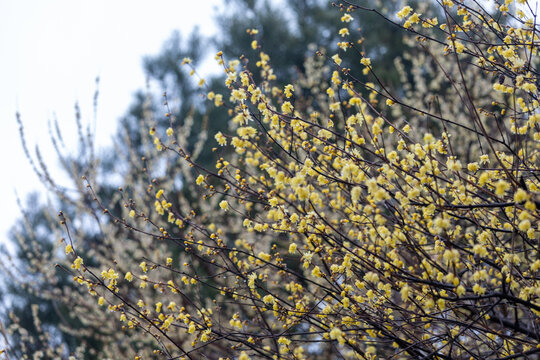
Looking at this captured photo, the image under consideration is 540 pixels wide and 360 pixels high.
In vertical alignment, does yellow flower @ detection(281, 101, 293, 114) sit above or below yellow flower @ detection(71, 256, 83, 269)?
above

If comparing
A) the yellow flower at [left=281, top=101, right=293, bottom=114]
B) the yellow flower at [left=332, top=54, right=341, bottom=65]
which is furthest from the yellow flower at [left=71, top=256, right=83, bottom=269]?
the yellow flower at [left=332, top=54, right=341, bottom=65]

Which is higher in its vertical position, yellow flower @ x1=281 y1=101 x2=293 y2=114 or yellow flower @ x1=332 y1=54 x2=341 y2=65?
yellow flower @ x1=332 y1=54 x2=341 y2=65

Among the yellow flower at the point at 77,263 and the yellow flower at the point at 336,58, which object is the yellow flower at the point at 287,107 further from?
the yellow flower at the point at 77,263

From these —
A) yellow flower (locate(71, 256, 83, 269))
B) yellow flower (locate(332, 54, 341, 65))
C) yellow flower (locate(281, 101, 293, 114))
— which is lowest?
yellow flower (locate(71, 256, 83, 269))

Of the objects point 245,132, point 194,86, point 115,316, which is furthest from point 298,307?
point 194,86

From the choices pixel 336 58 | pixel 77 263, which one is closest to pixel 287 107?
pixel 336 58

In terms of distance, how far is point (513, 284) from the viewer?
216cm

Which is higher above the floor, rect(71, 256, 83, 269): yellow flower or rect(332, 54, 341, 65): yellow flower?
rect(332, 54, 341, 65): yellow flower

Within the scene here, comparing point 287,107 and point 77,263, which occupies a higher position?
point 287,107

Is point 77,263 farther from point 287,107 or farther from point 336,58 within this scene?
point 336,58

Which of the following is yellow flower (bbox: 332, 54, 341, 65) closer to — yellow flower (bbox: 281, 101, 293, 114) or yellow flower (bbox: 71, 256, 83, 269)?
yellow flower (bbox: 281, 101, 293, 114)

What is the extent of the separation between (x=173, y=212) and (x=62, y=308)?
13124mm

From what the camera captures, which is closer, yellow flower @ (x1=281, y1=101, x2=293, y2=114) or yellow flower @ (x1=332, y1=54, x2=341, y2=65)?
yellow flower @ (x1=281, y1=101, x2=293, y2=114)

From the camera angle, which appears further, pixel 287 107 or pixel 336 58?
pixel 336 58
